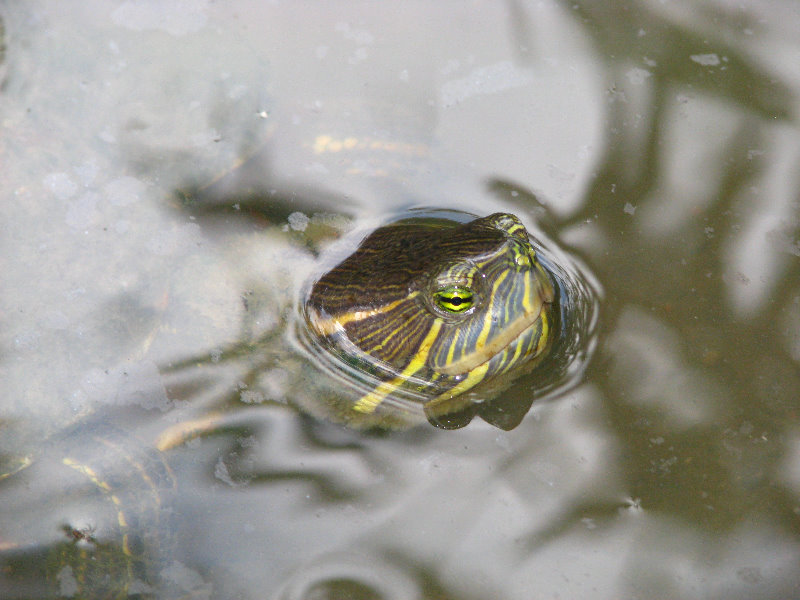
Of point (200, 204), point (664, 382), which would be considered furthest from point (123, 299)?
point (664, 382)

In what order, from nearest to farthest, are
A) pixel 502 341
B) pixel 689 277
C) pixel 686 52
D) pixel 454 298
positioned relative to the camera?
pixel 454 298
pixel 502 341
pixel 689 277
pixel 686 52

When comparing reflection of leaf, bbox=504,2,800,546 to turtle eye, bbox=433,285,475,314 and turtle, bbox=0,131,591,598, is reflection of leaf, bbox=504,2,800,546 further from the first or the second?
turtle eye, bbox=433,285,475,314

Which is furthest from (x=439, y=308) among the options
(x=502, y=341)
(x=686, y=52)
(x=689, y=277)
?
(x=686, y=52)

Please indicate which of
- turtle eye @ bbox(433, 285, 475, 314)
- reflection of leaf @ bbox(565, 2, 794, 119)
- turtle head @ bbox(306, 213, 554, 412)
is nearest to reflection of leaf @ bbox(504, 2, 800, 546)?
reflection of leaf @ bbox(565, 2, 794, 119)

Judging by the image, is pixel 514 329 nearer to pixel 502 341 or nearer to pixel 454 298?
pixel 502 341

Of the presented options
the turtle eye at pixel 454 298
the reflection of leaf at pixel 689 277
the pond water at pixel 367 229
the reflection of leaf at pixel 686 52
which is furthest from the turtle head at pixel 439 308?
the reflection of leaf at pixel 686 52

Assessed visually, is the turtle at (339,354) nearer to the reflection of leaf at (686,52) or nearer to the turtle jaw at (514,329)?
the turtle jaw at (514,329)
